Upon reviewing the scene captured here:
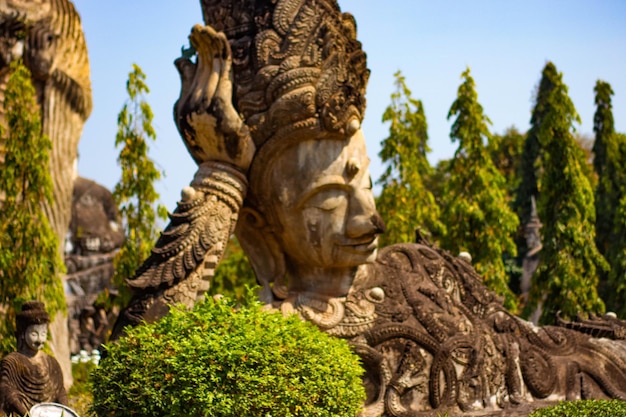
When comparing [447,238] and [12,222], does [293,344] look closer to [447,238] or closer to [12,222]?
[12,222]

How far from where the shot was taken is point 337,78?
6.07 m

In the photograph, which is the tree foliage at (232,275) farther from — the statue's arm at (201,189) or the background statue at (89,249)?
the statue's arm at (201,189)


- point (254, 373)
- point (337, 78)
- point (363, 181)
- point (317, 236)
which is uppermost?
point (337, 78)

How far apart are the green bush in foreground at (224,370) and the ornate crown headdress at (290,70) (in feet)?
5.06

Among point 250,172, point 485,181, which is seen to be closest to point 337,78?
point 250,172

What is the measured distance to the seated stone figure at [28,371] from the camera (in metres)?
5.30

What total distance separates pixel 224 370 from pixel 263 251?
1.97 metres

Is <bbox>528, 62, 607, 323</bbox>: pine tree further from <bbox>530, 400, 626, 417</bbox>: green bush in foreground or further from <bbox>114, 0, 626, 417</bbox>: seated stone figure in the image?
<bbox>530, 400, 626, 417</bbox>: green bush in foreground

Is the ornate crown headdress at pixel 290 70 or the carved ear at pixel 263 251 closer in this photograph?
the ornate crown headdress at pixel 290 70

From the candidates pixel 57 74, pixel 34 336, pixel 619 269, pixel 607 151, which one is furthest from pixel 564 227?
pixel 34 336

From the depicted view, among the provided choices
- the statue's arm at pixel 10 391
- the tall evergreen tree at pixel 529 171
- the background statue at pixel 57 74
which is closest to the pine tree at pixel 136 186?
the background statue at pixel 57 74

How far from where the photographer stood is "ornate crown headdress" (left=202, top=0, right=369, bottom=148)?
5.94 meters

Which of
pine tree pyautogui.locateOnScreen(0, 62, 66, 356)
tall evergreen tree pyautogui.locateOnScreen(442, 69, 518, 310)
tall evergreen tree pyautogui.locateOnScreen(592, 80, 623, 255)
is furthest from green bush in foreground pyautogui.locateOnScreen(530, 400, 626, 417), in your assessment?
tall evergreen tree pyautogui.locateOnScreen(592, 80, 623, 255)

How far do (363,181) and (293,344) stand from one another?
1.81 metres
